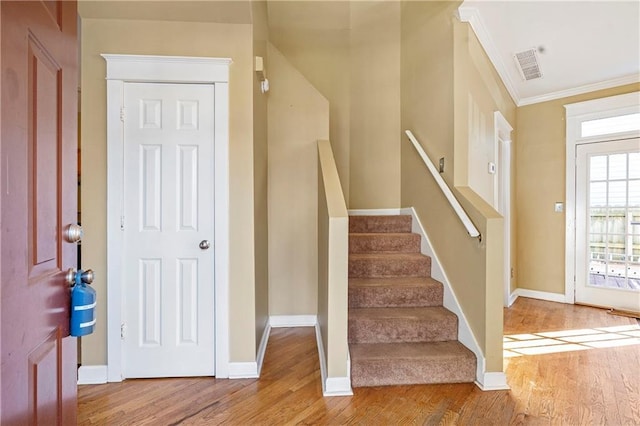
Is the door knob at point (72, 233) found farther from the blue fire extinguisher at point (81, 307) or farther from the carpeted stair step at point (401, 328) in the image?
the carpeted stair step at point (401, 328)

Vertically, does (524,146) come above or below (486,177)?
above

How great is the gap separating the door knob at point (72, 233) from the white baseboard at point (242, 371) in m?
1.62

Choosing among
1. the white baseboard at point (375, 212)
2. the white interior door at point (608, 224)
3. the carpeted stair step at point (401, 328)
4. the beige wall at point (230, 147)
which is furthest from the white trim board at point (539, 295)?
the beige wall at point (230, 147)

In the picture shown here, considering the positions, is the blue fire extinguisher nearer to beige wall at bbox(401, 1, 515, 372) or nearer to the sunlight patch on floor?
beige wall at bbox(401, 1, 515, 372)

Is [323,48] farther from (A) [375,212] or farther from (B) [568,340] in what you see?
(B) [568,340]

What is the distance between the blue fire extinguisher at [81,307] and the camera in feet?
2.94

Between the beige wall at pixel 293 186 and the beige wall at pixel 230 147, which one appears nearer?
the beige wall at pixel 230 147

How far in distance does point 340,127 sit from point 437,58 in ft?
4.41

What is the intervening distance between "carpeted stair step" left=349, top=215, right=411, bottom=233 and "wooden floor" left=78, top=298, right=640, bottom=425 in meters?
1.45

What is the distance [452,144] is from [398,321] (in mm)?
1510

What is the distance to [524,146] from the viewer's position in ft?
14.2

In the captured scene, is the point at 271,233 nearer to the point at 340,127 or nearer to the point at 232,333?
the point at 232,333

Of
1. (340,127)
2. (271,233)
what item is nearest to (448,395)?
(271,233)

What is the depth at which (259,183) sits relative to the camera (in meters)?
2.61
